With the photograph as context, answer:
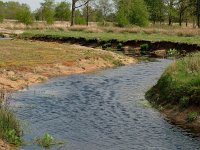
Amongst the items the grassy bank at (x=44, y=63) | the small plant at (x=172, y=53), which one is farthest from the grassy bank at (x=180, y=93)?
the small plant at (x=172, y=53)

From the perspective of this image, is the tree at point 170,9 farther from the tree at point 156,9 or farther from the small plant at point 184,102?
the small plant at point 184,102

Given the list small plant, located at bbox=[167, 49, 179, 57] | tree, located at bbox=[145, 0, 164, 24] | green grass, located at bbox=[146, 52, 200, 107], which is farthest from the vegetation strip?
tree, located at bbox=[145, 0, 164, 24]

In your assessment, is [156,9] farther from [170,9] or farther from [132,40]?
[132,40]

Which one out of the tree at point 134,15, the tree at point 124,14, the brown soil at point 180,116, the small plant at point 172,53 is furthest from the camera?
the tree at point 134,15

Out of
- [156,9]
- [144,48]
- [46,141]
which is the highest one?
[156,9]

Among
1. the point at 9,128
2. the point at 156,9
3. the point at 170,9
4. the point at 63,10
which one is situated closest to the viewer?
the point at 9,128

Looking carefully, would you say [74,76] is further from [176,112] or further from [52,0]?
[52,0]

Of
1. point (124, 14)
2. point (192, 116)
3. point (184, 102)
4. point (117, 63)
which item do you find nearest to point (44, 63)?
point (117, 63)

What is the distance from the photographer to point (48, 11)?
108m

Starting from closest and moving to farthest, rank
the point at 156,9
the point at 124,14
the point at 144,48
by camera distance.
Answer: the point at 144,48, the point at 124,14, the point at 156,9

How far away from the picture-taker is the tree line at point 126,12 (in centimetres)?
9262

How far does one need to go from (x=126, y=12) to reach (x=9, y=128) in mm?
82245

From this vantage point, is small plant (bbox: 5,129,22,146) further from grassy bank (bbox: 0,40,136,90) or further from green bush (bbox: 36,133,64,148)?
grassy bank (bbox: 0,40,136,90)

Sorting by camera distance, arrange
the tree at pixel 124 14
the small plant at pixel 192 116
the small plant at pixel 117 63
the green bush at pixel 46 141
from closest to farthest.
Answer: the green bush at pixel 46 141 < the small plant at pixel 192 116 < the small plant at pixel 117 63 < the tree at pixel 124 14
